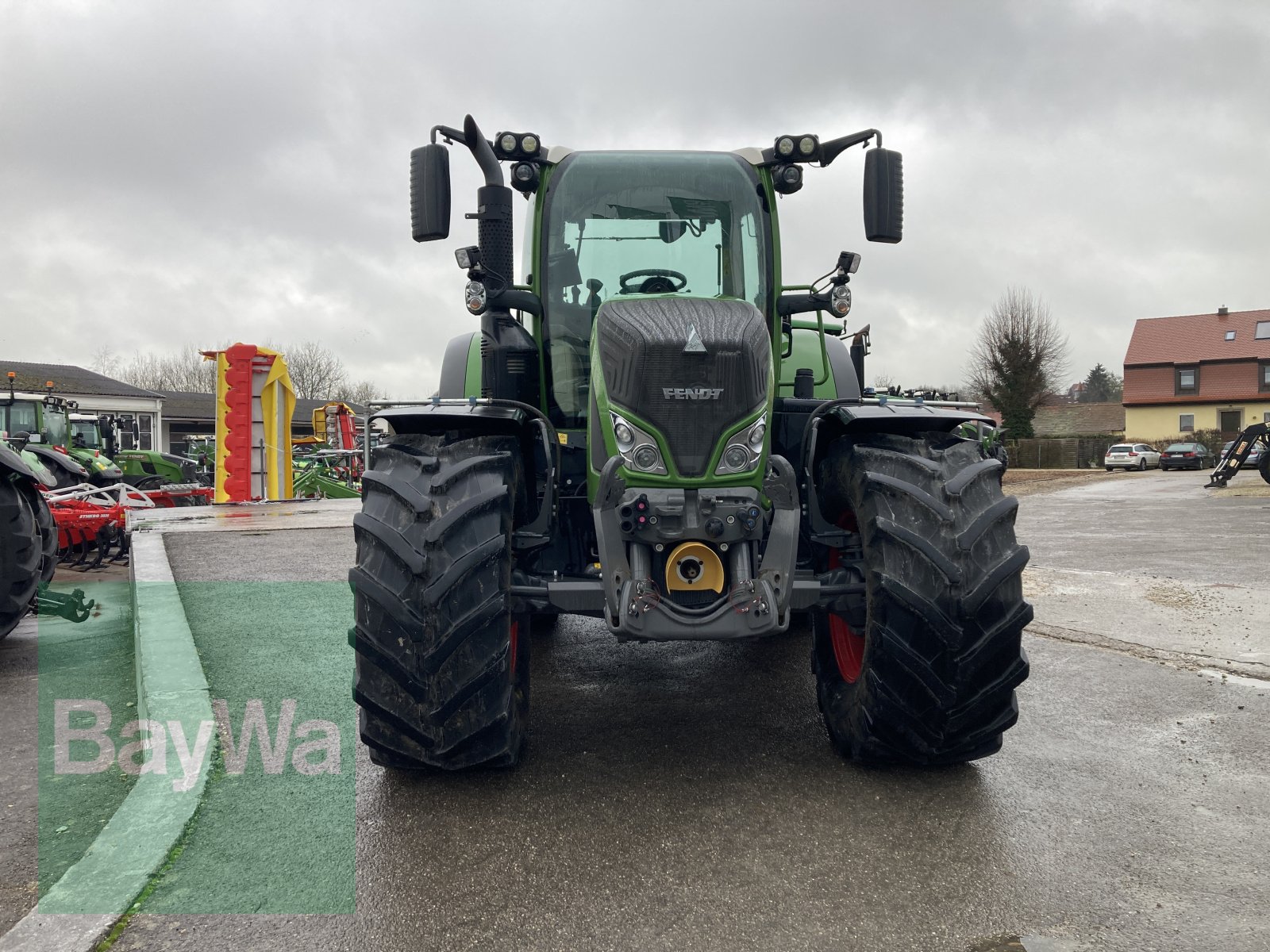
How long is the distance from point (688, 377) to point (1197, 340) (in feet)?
194

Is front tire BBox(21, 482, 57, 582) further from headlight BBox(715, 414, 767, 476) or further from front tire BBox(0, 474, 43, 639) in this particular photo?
headlight BBox(715, 414, 767, 476)

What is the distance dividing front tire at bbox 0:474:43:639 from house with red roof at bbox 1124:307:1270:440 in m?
53.6

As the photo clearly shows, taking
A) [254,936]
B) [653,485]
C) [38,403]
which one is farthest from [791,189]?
[38,403]

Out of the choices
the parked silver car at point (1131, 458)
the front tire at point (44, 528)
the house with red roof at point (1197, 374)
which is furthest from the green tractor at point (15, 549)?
the house with red roof at point (1197, 374)

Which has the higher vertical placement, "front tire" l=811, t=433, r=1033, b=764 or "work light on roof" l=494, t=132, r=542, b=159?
"work light on roof" l=494, t=132, r=542, b=159

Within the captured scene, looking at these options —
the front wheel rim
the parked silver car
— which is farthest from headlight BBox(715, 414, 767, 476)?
the parked silver car

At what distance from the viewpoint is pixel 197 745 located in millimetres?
3541

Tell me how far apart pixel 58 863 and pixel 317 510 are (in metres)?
12.5

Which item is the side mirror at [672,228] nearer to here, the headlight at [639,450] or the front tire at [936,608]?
the headlight at [639,450]

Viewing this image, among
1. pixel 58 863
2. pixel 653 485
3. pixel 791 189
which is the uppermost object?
pixel 791 189

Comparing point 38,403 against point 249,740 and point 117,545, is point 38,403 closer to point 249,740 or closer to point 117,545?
point 117,545

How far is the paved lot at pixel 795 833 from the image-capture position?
2447 mm

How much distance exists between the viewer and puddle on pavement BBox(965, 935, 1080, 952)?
7.73 feet

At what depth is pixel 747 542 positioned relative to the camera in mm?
3299
